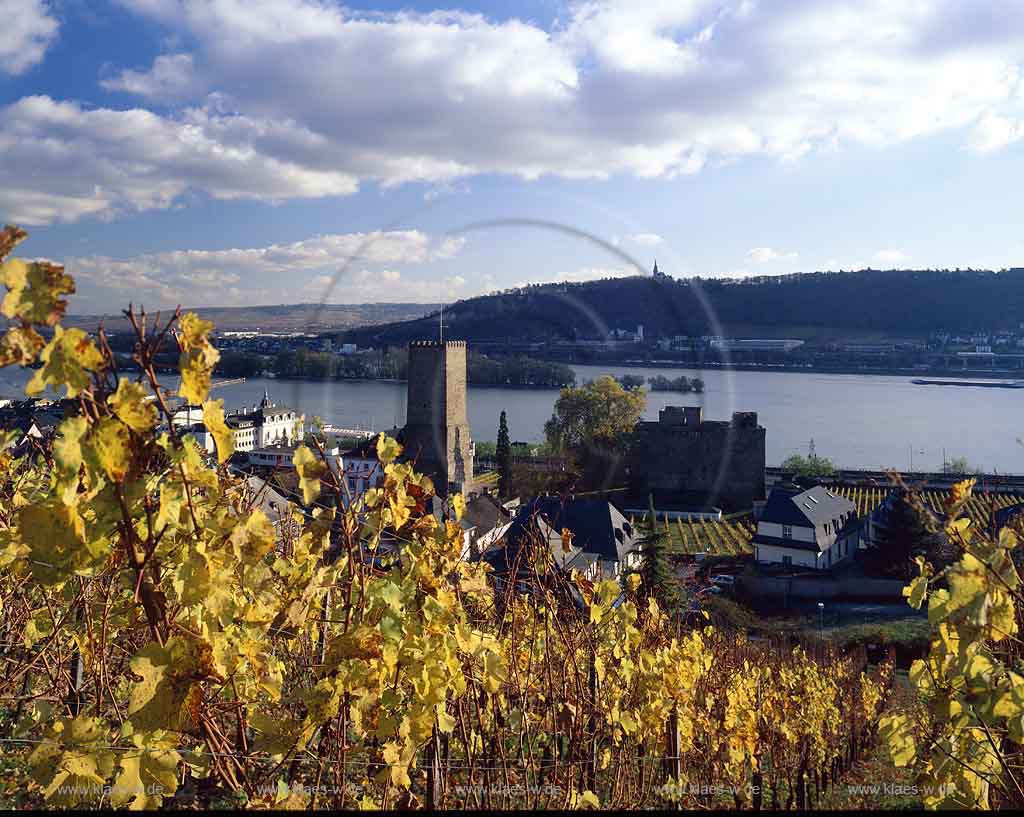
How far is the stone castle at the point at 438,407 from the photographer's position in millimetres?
18297

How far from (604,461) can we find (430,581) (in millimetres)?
20476

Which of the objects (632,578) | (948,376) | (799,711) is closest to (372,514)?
(632,578)

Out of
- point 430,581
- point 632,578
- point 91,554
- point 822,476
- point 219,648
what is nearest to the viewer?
point 91,554

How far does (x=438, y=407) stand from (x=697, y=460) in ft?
23.6

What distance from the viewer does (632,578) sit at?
2992 millimetres

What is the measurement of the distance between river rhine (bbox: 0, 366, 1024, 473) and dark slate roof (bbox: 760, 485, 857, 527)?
10.2 meters

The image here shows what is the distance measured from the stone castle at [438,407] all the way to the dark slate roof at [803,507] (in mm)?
6962

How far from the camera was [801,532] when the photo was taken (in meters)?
13.3

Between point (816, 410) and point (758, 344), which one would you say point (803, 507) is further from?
point (758, 344)

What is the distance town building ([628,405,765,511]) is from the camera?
67.5 feet

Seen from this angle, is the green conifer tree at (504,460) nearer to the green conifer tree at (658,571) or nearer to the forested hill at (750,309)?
the green conifer tree at (658,571)

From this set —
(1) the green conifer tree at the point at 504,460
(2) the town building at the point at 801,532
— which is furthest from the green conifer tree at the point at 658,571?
(1) the green conifer tree at the point at 504,460

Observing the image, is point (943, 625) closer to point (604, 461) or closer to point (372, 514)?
point (372, 514)

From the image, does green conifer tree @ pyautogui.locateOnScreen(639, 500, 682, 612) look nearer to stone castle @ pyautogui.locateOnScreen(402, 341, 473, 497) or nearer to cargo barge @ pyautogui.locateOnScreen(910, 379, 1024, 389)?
stone castle @ pyautogui.locateOnScreen(402, 341, 473, 497)
